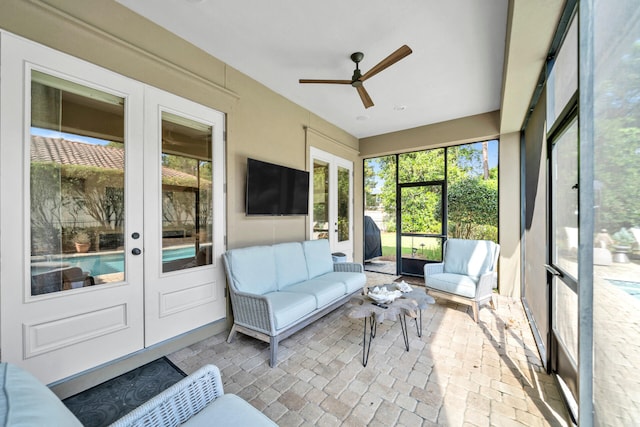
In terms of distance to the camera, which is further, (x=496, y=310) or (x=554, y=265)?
(x=496, y=310)

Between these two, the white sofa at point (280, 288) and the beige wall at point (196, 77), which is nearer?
the beige wall at point (196, 77)

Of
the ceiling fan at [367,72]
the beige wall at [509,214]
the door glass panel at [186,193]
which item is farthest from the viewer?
the beige wall at [509,214]

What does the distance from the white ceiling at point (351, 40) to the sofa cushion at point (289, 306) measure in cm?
254

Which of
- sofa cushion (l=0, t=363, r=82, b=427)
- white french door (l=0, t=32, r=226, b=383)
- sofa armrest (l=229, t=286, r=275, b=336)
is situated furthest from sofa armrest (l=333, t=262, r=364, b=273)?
sofa cushion (l=0, t=363, r=82, b=427)

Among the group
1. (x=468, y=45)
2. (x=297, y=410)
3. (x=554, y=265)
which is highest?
(x=468, y=45)

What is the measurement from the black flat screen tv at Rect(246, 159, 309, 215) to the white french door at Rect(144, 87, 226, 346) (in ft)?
1.24

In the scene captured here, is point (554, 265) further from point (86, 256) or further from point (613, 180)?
point (86, 256)

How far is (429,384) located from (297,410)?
1.04 metres

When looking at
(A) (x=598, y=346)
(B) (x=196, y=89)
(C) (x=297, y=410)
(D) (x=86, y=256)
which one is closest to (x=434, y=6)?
(B) (x=196, y=89)

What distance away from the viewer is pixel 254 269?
9.27 feet

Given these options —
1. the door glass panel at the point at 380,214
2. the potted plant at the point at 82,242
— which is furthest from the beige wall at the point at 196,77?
the door glass panel at the point at 380,214

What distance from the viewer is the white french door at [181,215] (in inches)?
93.2

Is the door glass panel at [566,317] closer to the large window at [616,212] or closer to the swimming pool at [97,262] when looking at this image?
the large window at [616,212]

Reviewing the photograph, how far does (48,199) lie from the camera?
1.87 metres
